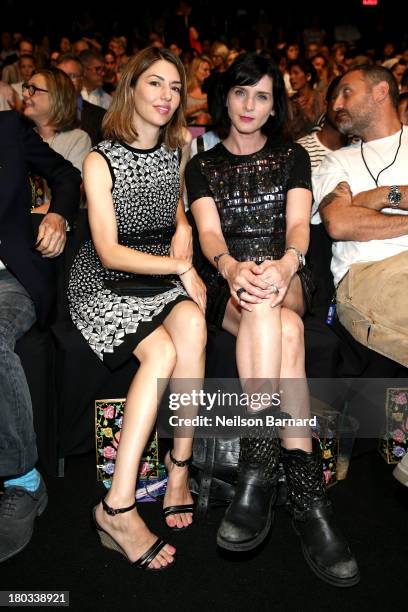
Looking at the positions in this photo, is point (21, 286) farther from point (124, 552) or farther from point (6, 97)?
point (6, 97)

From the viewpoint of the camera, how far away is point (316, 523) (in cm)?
195

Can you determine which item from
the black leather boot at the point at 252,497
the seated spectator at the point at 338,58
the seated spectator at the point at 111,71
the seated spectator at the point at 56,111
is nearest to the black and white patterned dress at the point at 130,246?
the black leather boot at the point at 252,497

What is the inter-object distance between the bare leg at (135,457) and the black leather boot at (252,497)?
199 millimetres

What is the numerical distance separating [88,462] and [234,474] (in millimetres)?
680

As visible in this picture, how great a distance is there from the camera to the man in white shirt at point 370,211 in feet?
8.09

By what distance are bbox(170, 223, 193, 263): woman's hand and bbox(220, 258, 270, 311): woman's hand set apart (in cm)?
25

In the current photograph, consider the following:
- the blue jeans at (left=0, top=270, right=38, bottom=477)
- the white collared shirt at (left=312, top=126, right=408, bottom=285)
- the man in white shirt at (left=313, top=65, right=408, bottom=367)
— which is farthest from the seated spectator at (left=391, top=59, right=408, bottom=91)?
the blue jeans at (left=0, top=270, right=38, bottom=477)

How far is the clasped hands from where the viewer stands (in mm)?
2086

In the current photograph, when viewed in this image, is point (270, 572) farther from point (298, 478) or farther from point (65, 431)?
point (65, 431)

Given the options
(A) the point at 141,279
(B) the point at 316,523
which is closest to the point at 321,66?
(A) the point at 141,279

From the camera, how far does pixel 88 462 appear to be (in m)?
2.59

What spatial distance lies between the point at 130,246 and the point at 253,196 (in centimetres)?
51

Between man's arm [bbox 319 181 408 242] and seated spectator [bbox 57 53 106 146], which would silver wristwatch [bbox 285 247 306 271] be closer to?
man's arm [bbox 319 181 408 242]

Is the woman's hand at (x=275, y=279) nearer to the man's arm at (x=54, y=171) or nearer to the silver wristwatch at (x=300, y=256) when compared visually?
the silver wristwatch at (x=300, y=256)
